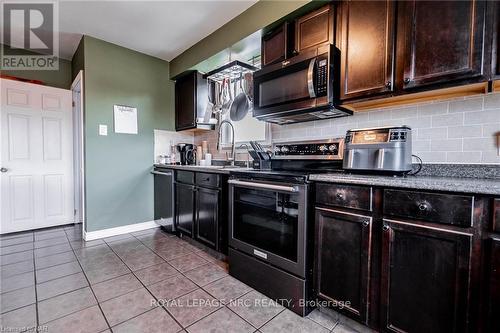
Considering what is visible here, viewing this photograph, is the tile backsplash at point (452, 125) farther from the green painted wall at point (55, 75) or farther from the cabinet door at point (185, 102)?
the green painted wall at point (55, 75)

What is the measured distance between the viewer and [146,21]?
262 cm

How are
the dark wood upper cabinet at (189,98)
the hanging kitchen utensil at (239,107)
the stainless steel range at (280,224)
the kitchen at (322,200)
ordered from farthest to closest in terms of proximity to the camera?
1. the dark wood upper cabinet at (189,98)
2. the hanging kitchen utensil at (239,107)
3. the stainless steel range at (280,224)
4. the kitchen at (322,200)

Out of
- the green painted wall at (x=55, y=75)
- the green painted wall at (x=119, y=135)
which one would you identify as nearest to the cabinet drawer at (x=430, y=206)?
the green painted wall at (x=119, y=135)

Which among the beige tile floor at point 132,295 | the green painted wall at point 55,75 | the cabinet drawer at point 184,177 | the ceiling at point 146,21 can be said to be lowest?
the beige tile floor at point 132,295

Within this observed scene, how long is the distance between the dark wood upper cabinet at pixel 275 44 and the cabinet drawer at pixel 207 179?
121cm

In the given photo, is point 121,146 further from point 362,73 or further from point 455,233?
point 455,233

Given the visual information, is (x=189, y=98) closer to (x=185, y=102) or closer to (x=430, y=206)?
(x=185, y=102)

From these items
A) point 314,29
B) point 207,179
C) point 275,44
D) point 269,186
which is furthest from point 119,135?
point 314,29

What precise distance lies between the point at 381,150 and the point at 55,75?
476 cm

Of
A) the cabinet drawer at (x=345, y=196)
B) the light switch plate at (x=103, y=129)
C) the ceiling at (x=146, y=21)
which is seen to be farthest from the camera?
the light switch plate at (x=103, y=129)

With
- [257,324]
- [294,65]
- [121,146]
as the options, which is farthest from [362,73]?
[121,146]

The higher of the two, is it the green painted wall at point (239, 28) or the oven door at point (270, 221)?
the green painted wall at point (239, 28)

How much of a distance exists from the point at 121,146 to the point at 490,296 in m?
3.73

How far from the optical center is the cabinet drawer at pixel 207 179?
2356mm
